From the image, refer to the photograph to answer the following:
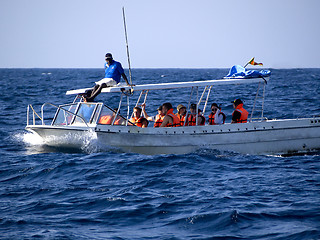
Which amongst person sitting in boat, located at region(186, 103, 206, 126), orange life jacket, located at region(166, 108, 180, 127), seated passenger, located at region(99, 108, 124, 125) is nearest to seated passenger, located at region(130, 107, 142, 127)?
seated passenger, located at region(99, 108, 124, 125)

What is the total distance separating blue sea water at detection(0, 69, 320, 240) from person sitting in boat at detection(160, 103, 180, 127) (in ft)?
3.63

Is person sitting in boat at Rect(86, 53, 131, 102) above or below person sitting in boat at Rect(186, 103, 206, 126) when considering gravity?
above

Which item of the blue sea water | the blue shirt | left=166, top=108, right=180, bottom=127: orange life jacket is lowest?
the blue sea water

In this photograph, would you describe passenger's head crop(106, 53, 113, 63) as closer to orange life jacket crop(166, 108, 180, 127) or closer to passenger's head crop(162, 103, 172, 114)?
passenger's head crop(162, 103, 172, 114)

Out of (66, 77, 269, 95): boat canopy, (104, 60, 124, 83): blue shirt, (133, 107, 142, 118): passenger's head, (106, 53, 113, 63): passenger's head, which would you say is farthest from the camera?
(106, 53, 113, 63): passenger's head

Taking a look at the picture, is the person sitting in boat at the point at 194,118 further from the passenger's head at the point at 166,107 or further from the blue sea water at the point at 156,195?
the blue sea water at the point at 156,195

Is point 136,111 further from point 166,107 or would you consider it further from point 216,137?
point 216,137

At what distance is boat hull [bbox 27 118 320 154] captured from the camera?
14.1m

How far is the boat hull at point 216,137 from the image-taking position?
1406cm

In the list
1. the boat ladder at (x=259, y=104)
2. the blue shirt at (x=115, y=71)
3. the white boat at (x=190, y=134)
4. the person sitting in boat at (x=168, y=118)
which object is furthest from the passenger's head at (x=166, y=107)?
the boat ladder at (x=259, y=104)

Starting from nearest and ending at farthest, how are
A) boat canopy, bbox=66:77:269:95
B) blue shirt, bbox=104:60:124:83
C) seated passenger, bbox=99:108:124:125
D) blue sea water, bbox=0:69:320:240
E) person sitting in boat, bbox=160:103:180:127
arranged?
blue sea water, bbox=0:69:320:240
boat canopy, bbox=66:77:269:95
seated passenger, bbox=99:108:124:125
person sitting in boat, bbox=160:103:180:127
blue shirt, bbox=104:60:124:83

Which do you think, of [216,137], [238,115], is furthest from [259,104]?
[216,137]

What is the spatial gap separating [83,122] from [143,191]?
4.76 meters

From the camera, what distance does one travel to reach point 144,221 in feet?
28.6
